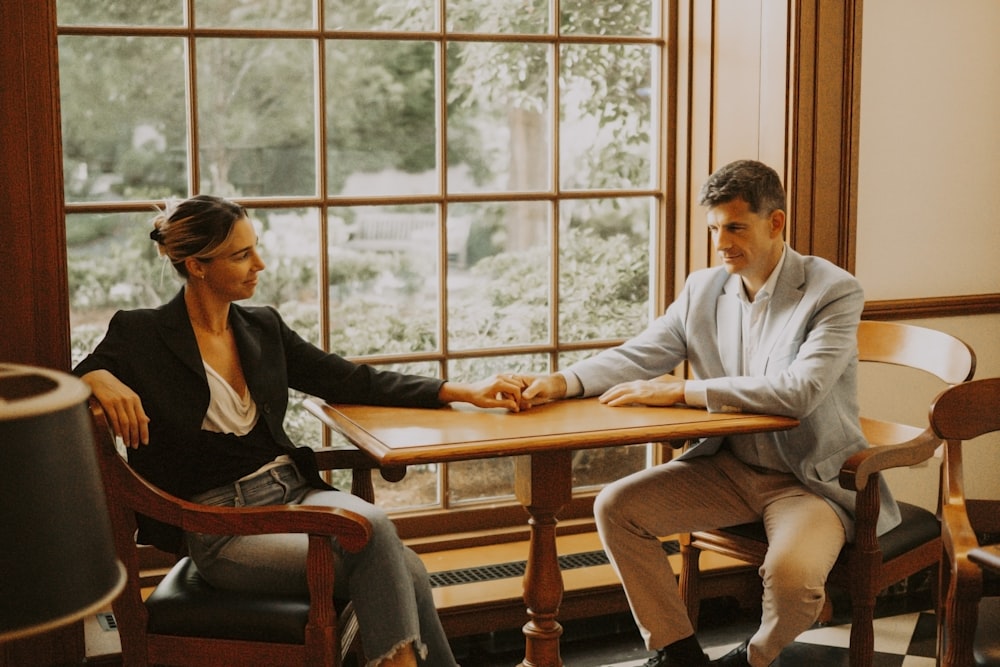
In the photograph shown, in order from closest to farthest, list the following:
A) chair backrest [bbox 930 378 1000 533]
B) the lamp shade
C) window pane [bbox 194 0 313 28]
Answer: the lamp shade < chair backrest [bbox 930 378 1000 533] < window pane [bbox 194 0 313 28]

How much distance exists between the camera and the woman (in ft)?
7.81

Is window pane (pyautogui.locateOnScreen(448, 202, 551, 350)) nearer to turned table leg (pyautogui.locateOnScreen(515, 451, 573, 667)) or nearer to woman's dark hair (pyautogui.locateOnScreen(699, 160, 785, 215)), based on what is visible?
woman's dark hair (pyautogui.locateOnScreen(699, 160, 785, 215))

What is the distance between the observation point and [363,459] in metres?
2.77

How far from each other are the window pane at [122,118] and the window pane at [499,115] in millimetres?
771

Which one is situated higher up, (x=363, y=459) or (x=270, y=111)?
→ (x=270, y=111)

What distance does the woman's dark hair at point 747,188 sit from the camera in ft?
9.26

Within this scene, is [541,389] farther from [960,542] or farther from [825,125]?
[825,125]

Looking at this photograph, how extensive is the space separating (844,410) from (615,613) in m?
0.98

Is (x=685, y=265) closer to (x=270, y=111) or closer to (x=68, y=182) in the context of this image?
(x=270, y=111)

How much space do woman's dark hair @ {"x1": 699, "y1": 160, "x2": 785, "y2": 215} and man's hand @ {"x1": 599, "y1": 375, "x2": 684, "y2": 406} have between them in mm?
457

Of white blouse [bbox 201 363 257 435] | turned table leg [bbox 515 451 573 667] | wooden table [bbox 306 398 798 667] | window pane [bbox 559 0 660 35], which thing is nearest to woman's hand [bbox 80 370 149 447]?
white blouse [bbox 201 363 257 435]

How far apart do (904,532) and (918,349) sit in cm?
53

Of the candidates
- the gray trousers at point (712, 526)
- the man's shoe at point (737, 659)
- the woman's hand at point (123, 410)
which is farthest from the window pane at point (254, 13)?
the man's shoe at point (737, 659)

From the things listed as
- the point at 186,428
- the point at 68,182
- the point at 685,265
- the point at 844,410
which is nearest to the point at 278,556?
the point at 186,428
